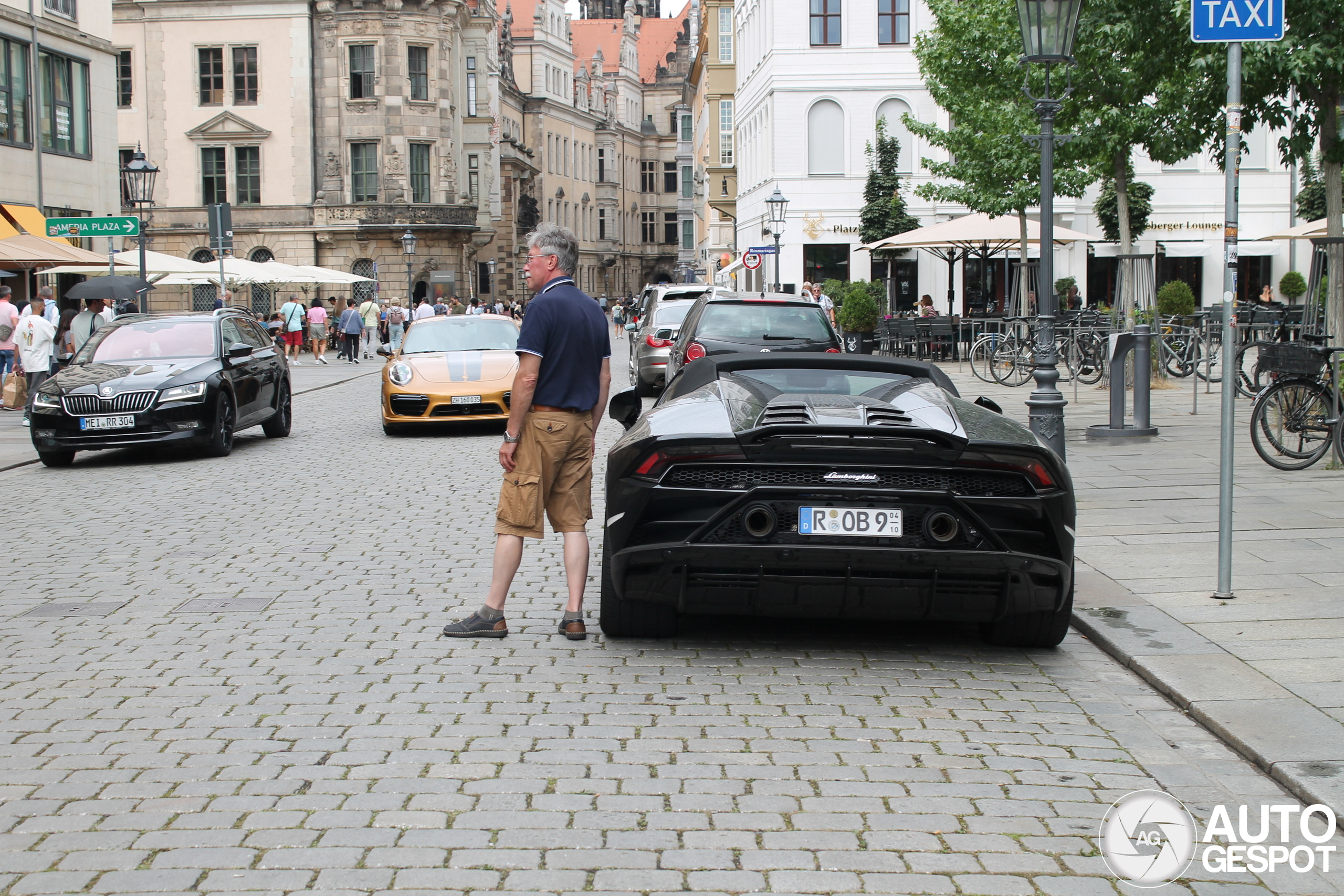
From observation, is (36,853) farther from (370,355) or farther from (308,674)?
(370,355)

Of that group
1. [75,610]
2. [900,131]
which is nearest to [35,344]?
[75,610]

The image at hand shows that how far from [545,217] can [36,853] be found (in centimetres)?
10938

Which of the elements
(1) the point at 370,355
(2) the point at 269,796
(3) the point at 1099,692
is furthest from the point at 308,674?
(1) the point at 370,355

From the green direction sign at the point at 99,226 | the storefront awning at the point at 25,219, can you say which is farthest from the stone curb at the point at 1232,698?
the storefront awning at the point at 25,219

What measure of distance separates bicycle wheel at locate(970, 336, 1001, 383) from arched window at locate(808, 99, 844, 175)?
21698mm

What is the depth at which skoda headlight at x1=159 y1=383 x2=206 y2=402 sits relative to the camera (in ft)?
48.5

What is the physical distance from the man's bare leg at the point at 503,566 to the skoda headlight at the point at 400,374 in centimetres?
1087

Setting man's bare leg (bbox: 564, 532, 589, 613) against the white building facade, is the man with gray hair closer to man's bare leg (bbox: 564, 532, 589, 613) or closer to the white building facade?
man's bare leg (bbox: 564, 532, 589, 613)

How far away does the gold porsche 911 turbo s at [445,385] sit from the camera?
55.6 feet

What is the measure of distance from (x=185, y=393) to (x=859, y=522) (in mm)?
10906

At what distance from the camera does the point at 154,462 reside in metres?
15.1

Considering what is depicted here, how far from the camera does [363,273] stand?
6394 cm

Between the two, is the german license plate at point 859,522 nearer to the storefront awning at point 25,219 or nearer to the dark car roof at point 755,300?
the dark car roof at point 755,300

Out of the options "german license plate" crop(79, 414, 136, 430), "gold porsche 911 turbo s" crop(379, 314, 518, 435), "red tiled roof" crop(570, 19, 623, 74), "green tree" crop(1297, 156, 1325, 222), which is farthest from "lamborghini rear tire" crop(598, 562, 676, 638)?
"red tiled roof" crop(570, 19, 623, 74)
